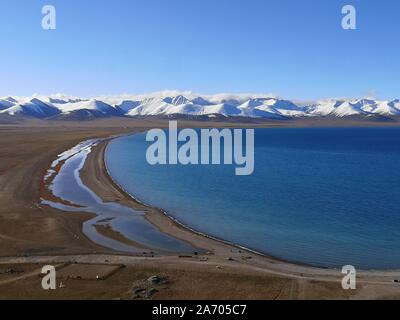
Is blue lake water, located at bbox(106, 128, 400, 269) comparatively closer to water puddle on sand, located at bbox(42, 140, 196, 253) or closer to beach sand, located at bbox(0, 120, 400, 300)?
beach sand, located at bbox(0, 120, 400, 300)

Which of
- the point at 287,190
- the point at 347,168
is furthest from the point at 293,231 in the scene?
the point at 347,168

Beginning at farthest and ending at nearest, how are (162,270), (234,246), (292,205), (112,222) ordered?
(292,205) → (112,222) → (234,246) → (162,270)

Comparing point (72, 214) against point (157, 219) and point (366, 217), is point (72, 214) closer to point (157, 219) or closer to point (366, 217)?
point (157, 219)

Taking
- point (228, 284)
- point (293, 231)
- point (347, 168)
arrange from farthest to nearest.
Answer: point (347, 168) → point (293, 231) → point (228, 284)

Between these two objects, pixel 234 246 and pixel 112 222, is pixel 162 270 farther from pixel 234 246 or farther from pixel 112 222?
pixel 112 222

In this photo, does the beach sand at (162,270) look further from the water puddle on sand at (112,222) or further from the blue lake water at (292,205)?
the blue lake water at (292,205)

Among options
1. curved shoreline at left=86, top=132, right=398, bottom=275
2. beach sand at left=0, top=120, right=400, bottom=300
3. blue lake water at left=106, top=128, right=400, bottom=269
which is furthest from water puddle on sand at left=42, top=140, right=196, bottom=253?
blue lake water at left=106, top=128, right=400, bottom=269

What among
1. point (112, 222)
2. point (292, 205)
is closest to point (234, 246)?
point (112, 222)
